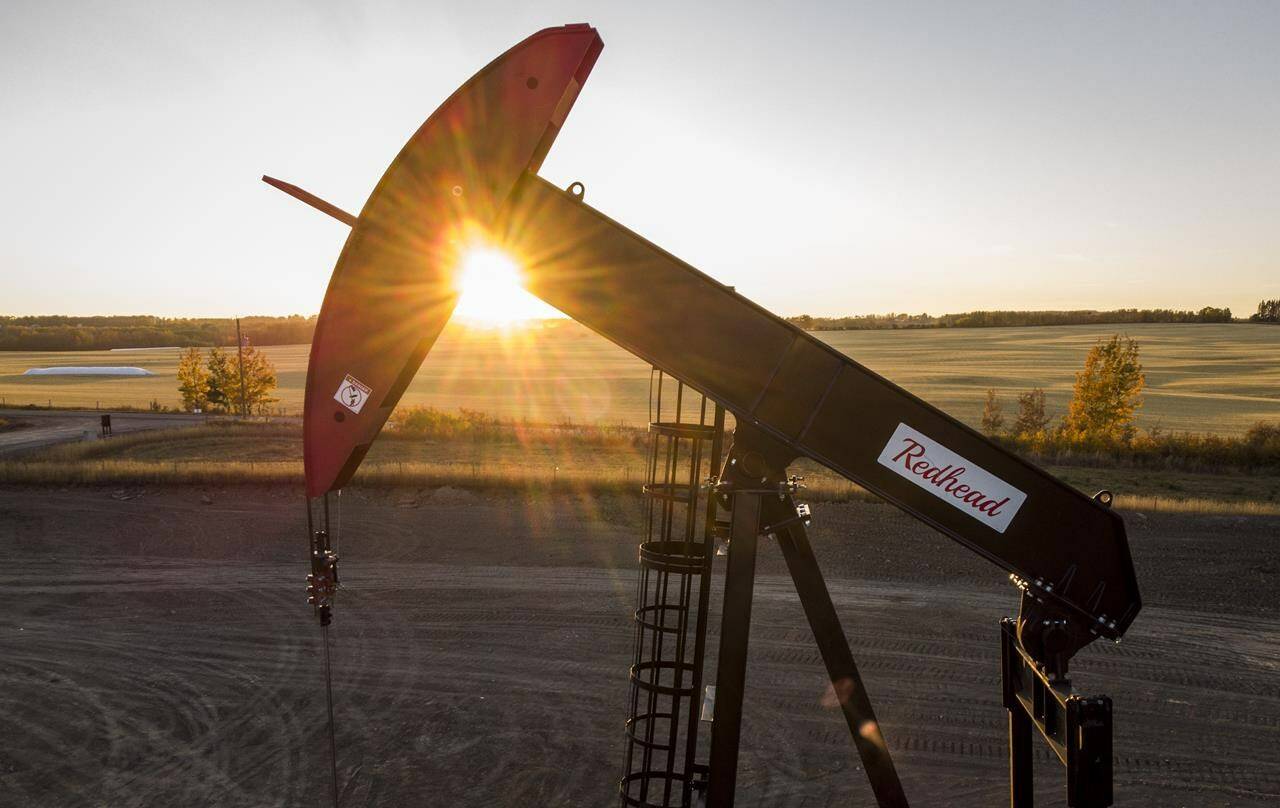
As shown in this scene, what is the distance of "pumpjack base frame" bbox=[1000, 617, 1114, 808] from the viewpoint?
11.0 feet

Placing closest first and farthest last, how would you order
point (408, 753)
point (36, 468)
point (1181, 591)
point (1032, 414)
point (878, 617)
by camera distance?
point (408, 753)
point (878, 617)
point (1181, 591)
point (36, 468)
point (1032, 414)

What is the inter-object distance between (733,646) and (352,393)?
1.87 m

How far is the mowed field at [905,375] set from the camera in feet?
164

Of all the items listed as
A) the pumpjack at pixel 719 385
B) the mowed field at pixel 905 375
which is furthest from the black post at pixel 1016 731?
the mowed field at pixel 905 375

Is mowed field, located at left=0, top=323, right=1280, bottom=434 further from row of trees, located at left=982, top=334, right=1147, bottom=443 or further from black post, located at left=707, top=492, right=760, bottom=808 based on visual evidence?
black post, located at left=707, top=492, right=760, bottom=808

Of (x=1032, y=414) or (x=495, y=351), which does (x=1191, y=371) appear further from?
(x=495, y=351)

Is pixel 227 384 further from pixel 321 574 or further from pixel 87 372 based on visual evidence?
pixel 321 574

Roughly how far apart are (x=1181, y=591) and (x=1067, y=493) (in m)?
8.57

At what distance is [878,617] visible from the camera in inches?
363

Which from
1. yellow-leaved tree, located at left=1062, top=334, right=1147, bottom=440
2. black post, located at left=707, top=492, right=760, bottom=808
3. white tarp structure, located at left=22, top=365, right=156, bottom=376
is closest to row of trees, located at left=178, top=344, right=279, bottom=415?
white tarp structure, located at left=22, top=365, right=156, bottom=376

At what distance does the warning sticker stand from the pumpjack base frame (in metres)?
3.06

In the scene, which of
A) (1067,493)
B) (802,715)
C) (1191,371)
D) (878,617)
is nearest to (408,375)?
(1067,493)

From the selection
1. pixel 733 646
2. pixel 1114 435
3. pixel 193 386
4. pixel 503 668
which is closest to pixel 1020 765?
pixel 733 646

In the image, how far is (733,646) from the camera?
353 cm
